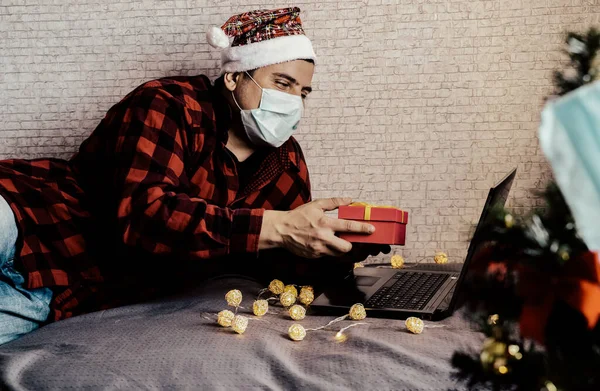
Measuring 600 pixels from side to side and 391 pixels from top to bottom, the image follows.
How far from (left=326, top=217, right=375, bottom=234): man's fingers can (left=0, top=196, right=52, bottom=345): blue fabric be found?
1.92 ft

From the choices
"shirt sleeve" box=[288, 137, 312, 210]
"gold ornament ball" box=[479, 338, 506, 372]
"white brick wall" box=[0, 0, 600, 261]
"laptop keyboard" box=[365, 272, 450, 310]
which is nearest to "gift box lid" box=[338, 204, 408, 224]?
"laptop keyboard" box=[365, 272, 450, 310]

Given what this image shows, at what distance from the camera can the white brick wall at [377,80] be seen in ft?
5.54

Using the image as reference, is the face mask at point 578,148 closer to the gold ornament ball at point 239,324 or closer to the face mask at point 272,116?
the gold ornament ball at point 239,324

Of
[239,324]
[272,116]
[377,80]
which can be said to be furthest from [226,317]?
[377,80]

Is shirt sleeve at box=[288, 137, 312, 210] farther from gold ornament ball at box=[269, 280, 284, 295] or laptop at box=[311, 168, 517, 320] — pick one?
gold ornament ball at box=[269, 280, 284, 295]

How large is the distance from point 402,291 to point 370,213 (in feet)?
0.65

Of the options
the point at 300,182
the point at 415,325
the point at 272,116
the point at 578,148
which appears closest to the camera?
the point at 578,148

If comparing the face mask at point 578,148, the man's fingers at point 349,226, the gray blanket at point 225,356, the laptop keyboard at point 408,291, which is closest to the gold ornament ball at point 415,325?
the gray blanket at point 225,356

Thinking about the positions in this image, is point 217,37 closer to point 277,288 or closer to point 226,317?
point 277,288

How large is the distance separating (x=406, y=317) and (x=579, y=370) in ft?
2.35

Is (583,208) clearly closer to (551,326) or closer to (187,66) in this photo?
(551,326)

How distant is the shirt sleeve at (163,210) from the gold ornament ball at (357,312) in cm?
25

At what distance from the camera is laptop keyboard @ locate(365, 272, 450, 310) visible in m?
1.16

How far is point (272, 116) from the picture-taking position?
58.6 inches
